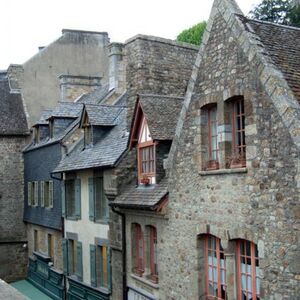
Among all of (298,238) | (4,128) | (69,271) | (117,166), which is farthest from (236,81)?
(4,128)

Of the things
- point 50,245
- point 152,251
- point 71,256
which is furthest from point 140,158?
point 50,245

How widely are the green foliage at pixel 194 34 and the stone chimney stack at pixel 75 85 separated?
7795 millimetres

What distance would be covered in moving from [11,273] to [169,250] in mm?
17461

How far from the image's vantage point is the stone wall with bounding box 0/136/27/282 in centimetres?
2872

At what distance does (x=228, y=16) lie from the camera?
1165cm

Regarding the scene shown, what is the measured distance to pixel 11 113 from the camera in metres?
30.2

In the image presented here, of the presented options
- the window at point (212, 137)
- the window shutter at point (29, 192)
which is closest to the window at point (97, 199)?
the window at point (212, 137)

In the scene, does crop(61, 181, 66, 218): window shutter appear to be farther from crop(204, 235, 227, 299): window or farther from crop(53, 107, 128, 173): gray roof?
crop(204, 235, 227, 299): window

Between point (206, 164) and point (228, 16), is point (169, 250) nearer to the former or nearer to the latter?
point (206, 164)

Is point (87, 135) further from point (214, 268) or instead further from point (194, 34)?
point (194, 34)

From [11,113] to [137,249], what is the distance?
17150 mm

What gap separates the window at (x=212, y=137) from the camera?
12164 millimetres

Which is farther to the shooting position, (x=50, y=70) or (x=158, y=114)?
(x=50, y=70)

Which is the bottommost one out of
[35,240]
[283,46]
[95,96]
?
[35,240]
